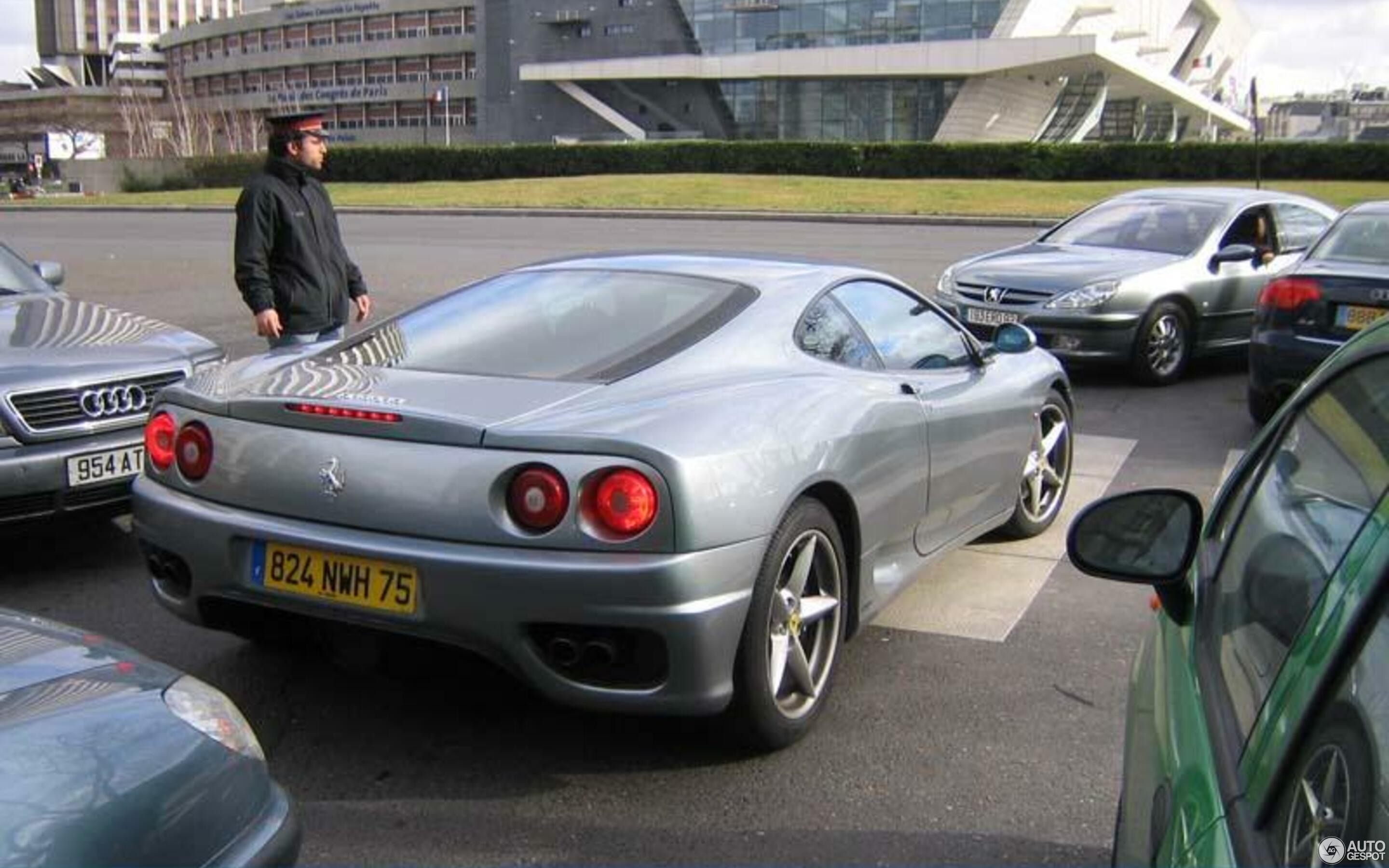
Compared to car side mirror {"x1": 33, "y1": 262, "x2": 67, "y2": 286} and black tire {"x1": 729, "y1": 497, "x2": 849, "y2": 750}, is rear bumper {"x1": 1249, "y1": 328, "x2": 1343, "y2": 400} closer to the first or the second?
black tire {"x1": 729, "y1": 497, "x2": 849, "y2": 750}

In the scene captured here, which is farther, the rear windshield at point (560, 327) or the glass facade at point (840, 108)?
the glass facade at point (840, 108)

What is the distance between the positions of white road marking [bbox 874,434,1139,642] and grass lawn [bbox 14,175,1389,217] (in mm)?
23756

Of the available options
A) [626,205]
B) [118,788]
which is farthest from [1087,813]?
[626,205]

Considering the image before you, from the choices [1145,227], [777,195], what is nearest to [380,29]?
[777,195]

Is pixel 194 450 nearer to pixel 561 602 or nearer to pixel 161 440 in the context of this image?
pixel 161 440

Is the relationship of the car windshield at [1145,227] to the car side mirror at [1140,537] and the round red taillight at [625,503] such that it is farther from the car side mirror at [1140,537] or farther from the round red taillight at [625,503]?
the car side mirror at [1140,537]

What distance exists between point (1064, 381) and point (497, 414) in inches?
140

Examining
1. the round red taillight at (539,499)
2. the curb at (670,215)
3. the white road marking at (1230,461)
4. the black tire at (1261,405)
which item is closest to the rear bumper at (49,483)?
the round red taillight at (539,499)

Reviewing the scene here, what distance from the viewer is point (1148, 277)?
9.93 meters

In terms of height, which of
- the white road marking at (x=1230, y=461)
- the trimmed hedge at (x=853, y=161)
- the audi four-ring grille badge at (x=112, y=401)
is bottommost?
the white road marking at (x=1230, y=461)

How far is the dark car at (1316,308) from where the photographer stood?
7.59 meters

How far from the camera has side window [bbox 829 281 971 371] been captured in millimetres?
4840

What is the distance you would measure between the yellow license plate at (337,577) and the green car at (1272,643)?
1829 millimetres

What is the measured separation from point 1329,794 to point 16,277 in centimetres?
701
